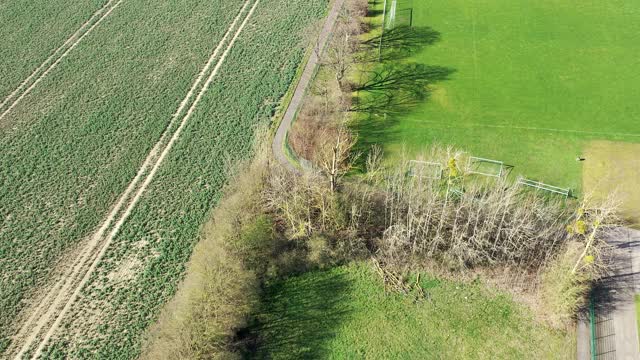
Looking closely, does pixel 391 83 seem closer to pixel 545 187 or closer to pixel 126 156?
pixel 545 187

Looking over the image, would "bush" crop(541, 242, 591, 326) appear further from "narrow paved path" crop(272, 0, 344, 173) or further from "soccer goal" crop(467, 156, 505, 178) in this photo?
"narrow paved path" crop(272, 0, 344, 173)

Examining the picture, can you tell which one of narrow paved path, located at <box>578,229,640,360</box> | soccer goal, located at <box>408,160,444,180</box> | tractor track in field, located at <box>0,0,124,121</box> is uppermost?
tractor track in field, located at <box>0,0,124,121</box>

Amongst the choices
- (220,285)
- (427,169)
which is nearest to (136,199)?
(220,285)

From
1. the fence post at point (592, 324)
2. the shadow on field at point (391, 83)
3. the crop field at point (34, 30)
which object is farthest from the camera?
the crop field at point (34, 30)

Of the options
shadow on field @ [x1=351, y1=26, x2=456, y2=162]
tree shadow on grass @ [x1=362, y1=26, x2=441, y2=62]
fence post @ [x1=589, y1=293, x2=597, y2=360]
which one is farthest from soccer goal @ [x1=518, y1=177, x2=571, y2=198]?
tree shadow on grass @ [x1=362, y1=26, x2=441, y2=62]

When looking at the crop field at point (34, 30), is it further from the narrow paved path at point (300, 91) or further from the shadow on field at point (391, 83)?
the shadow on field at point (391, 83)

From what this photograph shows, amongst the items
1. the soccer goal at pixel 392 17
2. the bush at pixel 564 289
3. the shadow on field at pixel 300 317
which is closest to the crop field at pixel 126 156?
the shadow on field at pixel 300 317
